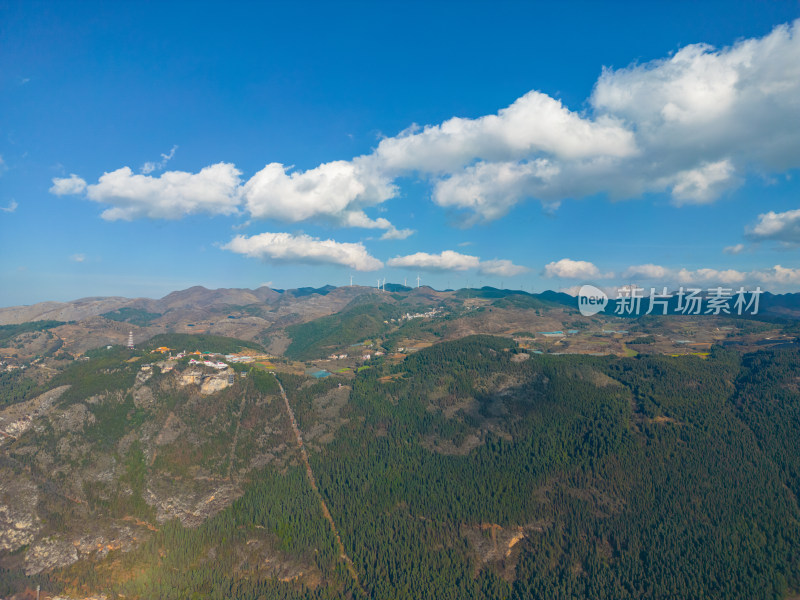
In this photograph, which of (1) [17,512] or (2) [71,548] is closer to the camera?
(2) [71,548]

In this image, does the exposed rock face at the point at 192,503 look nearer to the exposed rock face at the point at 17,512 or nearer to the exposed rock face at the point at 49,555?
the exposed rock face at the point at 49,555

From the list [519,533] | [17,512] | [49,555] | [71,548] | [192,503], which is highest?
[519,533]

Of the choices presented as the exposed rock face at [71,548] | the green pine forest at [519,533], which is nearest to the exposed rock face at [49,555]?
the exposed rock face at [71,548]

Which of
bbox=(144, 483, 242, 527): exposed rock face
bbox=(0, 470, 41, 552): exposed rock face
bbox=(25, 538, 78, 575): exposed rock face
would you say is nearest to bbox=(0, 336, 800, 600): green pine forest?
bbox=(25, 538, 78, 575): exposed rock face

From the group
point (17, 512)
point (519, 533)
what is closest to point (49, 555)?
point (17, 512)

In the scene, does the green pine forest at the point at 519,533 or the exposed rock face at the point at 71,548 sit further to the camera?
the exposed rock face at the point at 71,548

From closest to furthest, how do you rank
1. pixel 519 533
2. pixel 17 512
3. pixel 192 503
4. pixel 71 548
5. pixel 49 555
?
pixel 49 555 < pixel 71 548 < pixel 519 533 < pixel 17 512 < pixel 192 503

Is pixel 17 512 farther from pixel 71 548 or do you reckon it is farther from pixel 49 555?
pixel 71 548

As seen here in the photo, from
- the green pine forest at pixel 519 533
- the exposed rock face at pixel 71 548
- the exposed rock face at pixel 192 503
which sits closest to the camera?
the green pine forest at pixel 519 533
